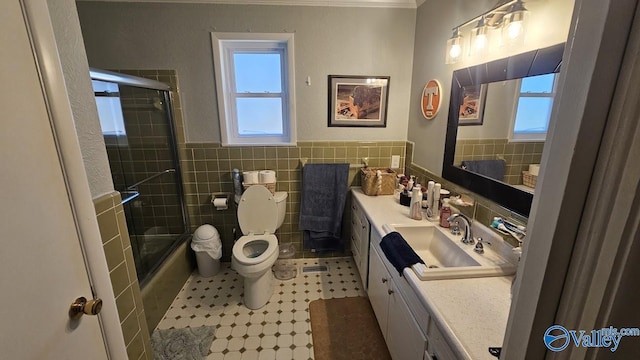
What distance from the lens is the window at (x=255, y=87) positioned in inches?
92.0

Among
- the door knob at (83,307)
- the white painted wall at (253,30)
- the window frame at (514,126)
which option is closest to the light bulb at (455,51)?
the window frame at (514,126)

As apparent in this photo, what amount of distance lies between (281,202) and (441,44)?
6.05 feet

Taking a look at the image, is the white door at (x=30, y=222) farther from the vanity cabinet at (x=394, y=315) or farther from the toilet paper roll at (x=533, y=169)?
the toilet paper roll at (x=533, y=169)

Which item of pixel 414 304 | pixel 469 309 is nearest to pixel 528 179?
pixel 469 309

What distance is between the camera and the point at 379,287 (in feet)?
5.83

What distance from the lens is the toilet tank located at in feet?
8.11

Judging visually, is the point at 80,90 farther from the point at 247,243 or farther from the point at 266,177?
the point at 247,243

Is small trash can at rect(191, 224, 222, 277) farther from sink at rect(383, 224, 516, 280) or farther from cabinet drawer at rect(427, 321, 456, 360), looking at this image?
cabinet drawer at rect(427, 321, 456, 360)

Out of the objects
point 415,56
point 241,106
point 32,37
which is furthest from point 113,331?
point 415,56

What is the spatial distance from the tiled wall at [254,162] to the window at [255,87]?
0.38ft

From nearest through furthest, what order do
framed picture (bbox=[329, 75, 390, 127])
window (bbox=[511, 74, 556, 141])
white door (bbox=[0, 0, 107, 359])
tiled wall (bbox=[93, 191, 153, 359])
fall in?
white door (bbox=[0, 0, 107, 359]) < tiled wall (bbox=[93, 191, 153, 359]) < window (bbox=[511, 74, 556, 141]) < framed picture (bbox=[329, 75, 390, 127])

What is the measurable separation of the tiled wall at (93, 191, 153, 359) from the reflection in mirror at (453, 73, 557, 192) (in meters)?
1.74

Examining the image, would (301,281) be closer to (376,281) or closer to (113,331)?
(376,281)

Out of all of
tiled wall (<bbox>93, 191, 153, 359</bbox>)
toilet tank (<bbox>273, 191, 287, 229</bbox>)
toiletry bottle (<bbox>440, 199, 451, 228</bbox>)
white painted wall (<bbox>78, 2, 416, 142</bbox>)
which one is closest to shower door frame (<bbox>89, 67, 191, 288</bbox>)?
white painted wall (<bbox>78, 2, 416, 142</bbox>)
